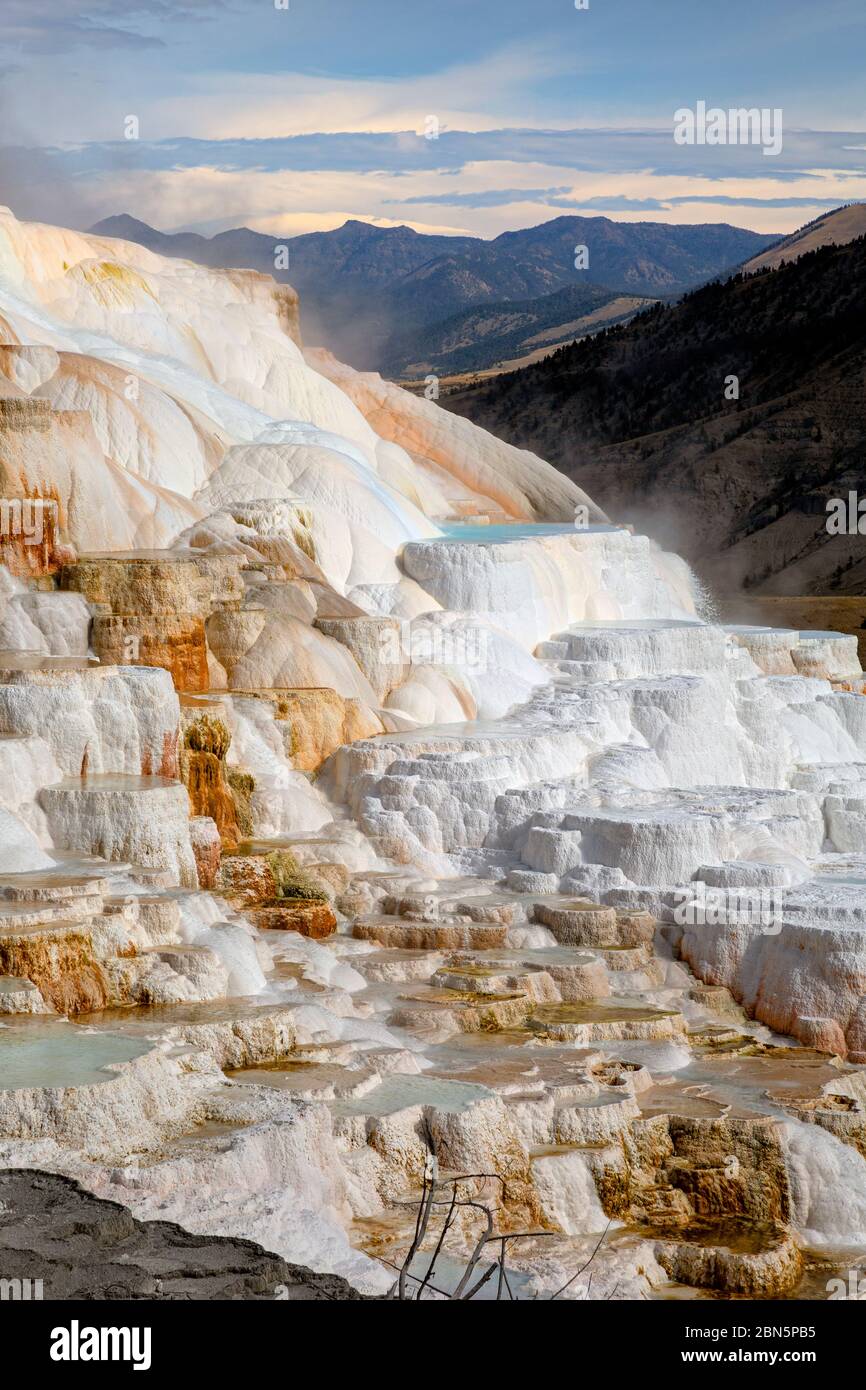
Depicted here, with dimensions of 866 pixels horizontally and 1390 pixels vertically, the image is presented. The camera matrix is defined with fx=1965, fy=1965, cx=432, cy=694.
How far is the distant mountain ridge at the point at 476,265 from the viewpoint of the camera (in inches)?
4776

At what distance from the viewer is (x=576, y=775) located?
62.2 feet

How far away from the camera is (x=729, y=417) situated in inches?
2202

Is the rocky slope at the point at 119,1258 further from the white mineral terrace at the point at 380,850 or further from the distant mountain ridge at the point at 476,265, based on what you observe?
the distant mountain ridge at the point at 476,265

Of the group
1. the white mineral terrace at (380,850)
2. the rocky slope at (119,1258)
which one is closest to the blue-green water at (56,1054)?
the white mineral terrace at (380,850)

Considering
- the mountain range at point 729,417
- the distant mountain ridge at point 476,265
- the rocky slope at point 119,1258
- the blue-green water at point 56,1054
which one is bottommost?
the rocky slope at point 119,1258

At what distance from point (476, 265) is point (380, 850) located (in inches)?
5193

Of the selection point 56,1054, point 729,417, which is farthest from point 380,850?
point 729,417

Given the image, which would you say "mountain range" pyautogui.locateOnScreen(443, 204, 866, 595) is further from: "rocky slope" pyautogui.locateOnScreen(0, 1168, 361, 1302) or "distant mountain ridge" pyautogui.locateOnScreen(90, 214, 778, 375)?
"rocky slope" pyautogui.locateOnScreen(0, 1168, 361, 1302)

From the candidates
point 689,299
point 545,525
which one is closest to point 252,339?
point 545,525

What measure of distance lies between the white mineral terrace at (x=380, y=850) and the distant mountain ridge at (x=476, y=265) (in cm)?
6721

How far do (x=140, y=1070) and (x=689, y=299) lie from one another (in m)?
56.3

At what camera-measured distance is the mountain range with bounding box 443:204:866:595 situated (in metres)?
49.8
